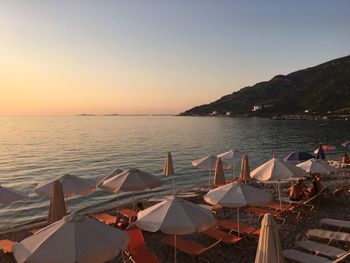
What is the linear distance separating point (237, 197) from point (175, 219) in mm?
2985

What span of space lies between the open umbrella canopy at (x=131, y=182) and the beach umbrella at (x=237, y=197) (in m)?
2.77

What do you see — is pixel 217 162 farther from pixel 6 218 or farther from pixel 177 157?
pixel 177 157

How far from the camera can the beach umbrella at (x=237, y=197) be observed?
11078 millimetres

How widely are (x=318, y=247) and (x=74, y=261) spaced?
23.8ft

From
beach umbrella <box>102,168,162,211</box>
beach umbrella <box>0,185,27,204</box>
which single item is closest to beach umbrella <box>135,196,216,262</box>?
beach umbrella <box>102,168,162,211</box>

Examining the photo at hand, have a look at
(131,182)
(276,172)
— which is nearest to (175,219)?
(131,182)

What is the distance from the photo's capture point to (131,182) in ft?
44.0

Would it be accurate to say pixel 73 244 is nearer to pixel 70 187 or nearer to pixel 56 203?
pixel 56 203

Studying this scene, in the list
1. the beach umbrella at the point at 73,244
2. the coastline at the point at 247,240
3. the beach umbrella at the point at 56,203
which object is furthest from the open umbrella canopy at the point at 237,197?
the beach umbrella at the point at 56,203

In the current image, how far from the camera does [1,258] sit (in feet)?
38.7

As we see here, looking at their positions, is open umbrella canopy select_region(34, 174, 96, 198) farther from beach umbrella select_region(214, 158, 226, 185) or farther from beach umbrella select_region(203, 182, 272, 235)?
beach umbrella select_region(214, 158, 226, 185)

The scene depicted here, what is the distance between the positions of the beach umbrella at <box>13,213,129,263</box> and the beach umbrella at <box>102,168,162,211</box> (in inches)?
218

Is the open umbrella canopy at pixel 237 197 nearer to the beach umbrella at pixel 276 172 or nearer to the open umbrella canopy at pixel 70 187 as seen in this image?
the beach umbrella at pixel 276 172

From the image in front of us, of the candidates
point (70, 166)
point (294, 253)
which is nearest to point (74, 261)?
point (294, 253)
